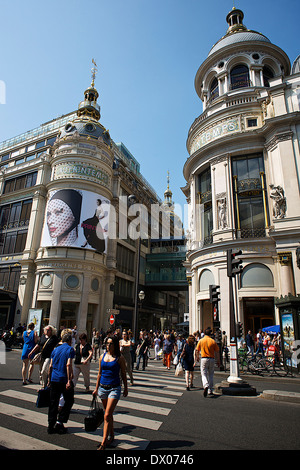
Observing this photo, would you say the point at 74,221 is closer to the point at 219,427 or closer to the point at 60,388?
the point at 60,388

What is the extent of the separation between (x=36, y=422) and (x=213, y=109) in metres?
26.3

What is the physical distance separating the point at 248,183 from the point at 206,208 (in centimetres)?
415

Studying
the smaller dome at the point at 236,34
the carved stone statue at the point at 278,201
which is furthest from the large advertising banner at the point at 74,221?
the smaller dome at the point at 236,34

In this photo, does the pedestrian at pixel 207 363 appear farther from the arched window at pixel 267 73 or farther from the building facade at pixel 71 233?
the arched window at pixel 267 73

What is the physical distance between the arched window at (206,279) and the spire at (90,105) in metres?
27.3

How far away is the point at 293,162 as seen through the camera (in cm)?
2006

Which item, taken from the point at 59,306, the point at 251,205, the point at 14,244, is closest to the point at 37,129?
the point at 14,244

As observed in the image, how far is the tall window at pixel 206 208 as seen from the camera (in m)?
24.2

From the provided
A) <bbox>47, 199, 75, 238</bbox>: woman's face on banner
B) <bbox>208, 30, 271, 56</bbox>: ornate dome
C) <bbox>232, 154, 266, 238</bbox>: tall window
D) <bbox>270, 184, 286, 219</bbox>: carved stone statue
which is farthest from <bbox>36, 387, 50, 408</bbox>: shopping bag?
<bbox>208, 30, 271, 56</bbox>: ornate dome

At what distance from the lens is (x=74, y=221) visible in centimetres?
2941

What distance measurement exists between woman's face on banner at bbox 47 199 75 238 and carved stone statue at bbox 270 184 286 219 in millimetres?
18850

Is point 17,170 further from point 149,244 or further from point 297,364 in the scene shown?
point 297,364

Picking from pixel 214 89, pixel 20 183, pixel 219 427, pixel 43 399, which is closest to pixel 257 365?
pixel 219 427

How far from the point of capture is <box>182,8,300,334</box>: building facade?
19.7 metres
